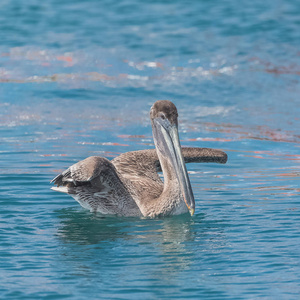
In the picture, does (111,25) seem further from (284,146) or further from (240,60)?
(284,146)

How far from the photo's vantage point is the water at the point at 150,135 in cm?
655

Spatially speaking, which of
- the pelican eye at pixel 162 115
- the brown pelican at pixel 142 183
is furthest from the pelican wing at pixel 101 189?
the pelican eye at pixel 162 115

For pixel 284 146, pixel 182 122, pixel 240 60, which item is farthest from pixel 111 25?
pixel 284 146

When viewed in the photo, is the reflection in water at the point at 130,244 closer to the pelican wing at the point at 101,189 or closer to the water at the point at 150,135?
the water at the point at 150,135

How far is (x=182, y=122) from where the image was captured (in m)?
14.1

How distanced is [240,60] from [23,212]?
11670 millimetres

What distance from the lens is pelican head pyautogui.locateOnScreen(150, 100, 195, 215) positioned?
7.66 metres

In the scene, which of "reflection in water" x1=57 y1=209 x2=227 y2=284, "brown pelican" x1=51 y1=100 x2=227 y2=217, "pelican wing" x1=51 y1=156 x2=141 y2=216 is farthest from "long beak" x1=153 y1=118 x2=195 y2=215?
"pelican wing" x1=51 y1=156 x2=141 y2=216

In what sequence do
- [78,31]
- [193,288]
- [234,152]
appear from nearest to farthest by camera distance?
[193,288] < [234,152] < [78,31]

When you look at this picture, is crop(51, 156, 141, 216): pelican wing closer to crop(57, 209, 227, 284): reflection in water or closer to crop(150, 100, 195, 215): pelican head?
crop(57, 209, 227, 284): reflection in water

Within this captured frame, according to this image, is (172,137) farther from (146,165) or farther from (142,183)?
(146,165)

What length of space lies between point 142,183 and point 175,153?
958 millimetres

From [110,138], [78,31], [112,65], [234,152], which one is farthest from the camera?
[78,31]

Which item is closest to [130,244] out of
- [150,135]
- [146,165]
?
[146,165]
